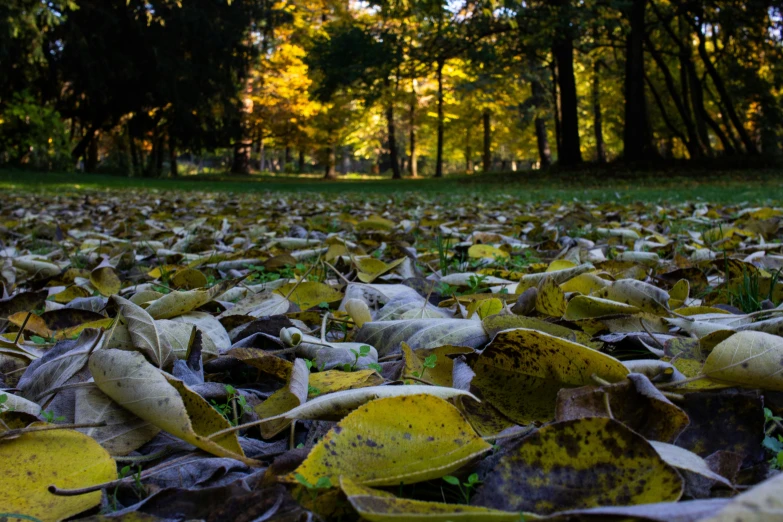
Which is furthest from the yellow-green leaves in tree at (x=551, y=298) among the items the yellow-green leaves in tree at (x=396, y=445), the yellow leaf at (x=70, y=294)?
the yellow leaf at (x=70, y=294)

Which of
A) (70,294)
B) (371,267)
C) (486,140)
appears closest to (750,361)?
(371,267)

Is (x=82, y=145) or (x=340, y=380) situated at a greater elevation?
(x=82, y=145)

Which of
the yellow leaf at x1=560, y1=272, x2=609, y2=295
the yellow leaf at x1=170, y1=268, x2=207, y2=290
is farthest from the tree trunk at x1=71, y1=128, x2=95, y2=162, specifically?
the yellow leaf at x1=560, y1=272, x2=609, y2=295

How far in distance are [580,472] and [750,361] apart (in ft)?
1.19

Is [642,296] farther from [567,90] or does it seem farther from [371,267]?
[567,90]

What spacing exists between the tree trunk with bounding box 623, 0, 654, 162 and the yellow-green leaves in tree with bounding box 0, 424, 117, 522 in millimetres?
17038

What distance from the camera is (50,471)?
75 cm

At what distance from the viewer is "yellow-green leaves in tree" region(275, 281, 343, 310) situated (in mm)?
1679

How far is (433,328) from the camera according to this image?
1229mm

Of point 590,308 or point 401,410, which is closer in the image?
point 401,410

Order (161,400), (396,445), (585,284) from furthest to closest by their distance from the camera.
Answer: (585,284)
(161,400)
(396,445)

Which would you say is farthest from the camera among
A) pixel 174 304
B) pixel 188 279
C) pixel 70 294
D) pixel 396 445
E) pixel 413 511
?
pixel 188 279

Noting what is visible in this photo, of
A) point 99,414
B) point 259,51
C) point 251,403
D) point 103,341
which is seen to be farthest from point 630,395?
point 259,51

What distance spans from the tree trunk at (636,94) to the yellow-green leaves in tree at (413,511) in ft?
55.9
